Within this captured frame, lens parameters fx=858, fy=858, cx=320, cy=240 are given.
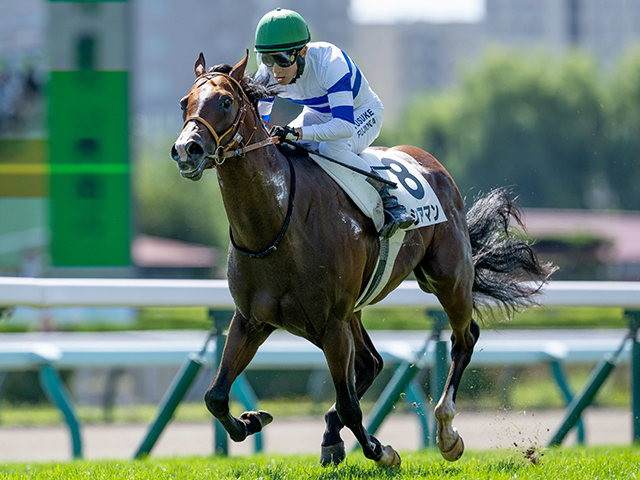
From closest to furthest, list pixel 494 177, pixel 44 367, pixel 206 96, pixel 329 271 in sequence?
1. pixel 206 96
2. pixel 329 271
3. pixel 44 367
4. pixel 494 177

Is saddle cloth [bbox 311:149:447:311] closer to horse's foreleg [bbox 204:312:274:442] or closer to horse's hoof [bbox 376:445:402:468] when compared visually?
horse's foreleg [bbox 204:312:274:442]

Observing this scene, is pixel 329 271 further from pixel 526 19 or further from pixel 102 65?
pixel 526 19

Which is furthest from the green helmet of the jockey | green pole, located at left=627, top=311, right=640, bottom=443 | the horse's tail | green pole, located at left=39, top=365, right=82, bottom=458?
green pole, located at left=627, top=311, right=640, bottom=443

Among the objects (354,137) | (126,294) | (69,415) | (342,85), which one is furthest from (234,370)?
(69,415)

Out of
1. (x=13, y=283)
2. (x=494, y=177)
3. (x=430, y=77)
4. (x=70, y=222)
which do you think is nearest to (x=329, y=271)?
(x=13, y=283)

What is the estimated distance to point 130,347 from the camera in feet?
20.8

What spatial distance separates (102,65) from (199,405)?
629 cm

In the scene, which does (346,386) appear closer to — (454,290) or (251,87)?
(454,290)

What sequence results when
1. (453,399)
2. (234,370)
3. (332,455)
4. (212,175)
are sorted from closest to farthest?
(234,370) → (332,455) → (453,399) → (212,175)

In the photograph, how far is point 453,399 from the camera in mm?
4375

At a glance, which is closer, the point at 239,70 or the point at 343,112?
the point at 239,70

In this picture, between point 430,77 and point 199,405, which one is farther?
point 430,77

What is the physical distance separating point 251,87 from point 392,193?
951mm

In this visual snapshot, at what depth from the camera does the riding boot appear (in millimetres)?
3957
